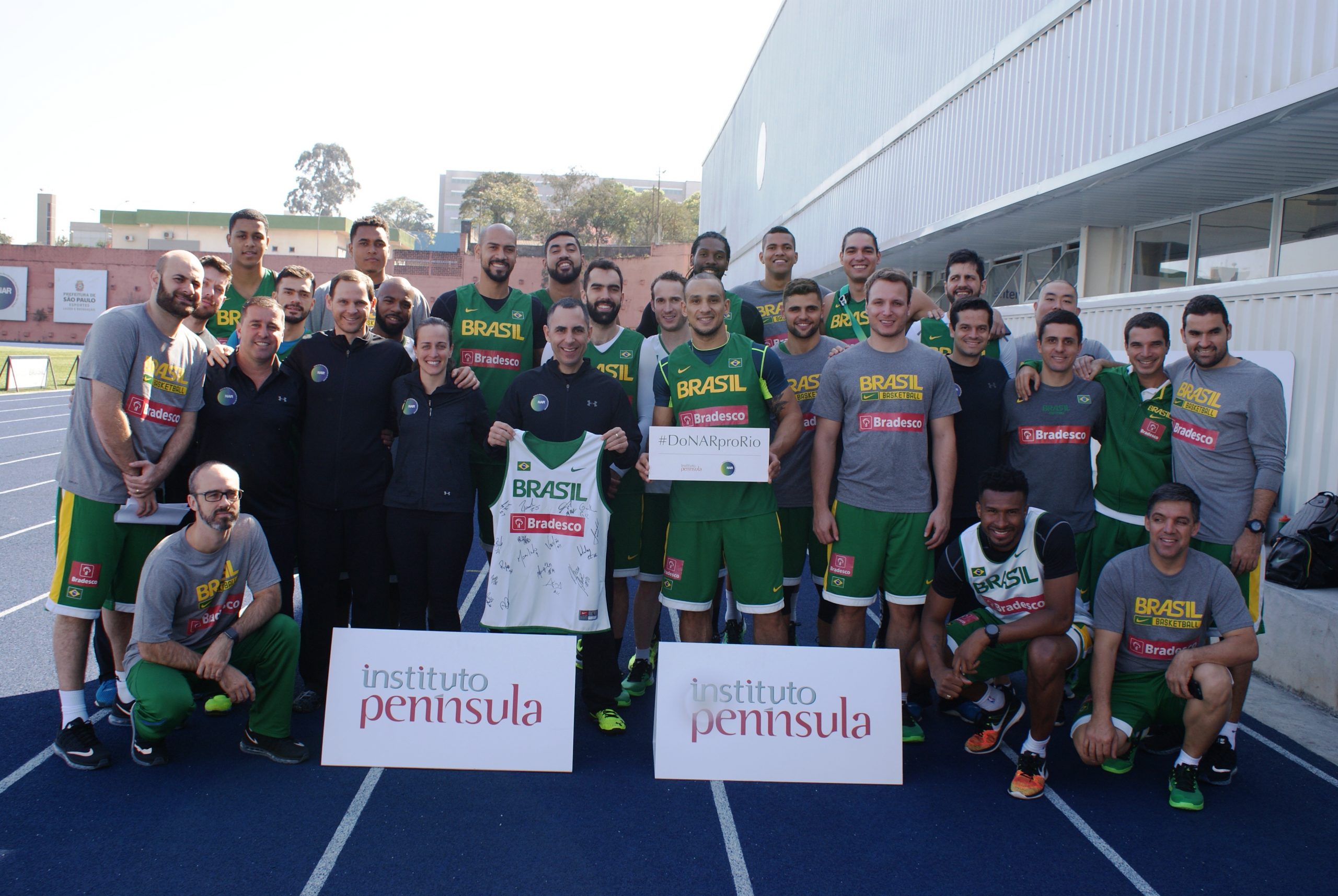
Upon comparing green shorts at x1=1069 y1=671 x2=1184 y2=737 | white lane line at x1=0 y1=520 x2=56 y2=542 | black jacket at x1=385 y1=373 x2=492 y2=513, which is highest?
black jacket at x1=385 y1=373 x2=492 y2=513

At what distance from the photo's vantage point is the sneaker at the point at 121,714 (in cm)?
439

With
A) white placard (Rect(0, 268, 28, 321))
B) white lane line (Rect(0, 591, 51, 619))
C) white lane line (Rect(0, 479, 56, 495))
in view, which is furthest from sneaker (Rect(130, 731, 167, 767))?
white placard (Rect(0, 268, 28, 321))

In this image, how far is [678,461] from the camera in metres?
4.28

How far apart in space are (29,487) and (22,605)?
5.94 meters

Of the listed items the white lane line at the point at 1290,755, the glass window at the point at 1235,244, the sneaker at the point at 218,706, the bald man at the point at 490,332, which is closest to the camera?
the white lane line at the point at 1290,755

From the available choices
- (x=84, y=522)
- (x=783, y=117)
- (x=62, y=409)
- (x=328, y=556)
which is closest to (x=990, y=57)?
(x=328, y=556)

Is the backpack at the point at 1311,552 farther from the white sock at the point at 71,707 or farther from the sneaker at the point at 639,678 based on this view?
the white sock at the point at 71,707

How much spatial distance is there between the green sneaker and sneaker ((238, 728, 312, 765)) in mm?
3931

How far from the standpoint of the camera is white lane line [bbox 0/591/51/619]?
6.04 metres

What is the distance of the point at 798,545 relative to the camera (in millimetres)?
4996

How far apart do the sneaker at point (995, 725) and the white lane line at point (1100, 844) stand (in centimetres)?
35

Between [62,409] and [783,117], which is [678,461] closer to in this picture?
[62,409]

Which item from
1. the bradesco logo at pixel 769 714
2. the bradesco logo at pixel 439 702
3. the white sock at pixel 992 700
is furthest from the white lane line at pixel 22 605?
the white sock at pixel 992 700

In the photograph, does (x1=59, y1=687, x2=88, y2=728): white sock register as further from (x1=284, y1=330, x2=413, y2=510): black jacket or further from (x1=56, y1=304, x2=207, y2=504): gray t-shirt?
(x1=284, y1=330, x2=413, y2=510): black jacket
